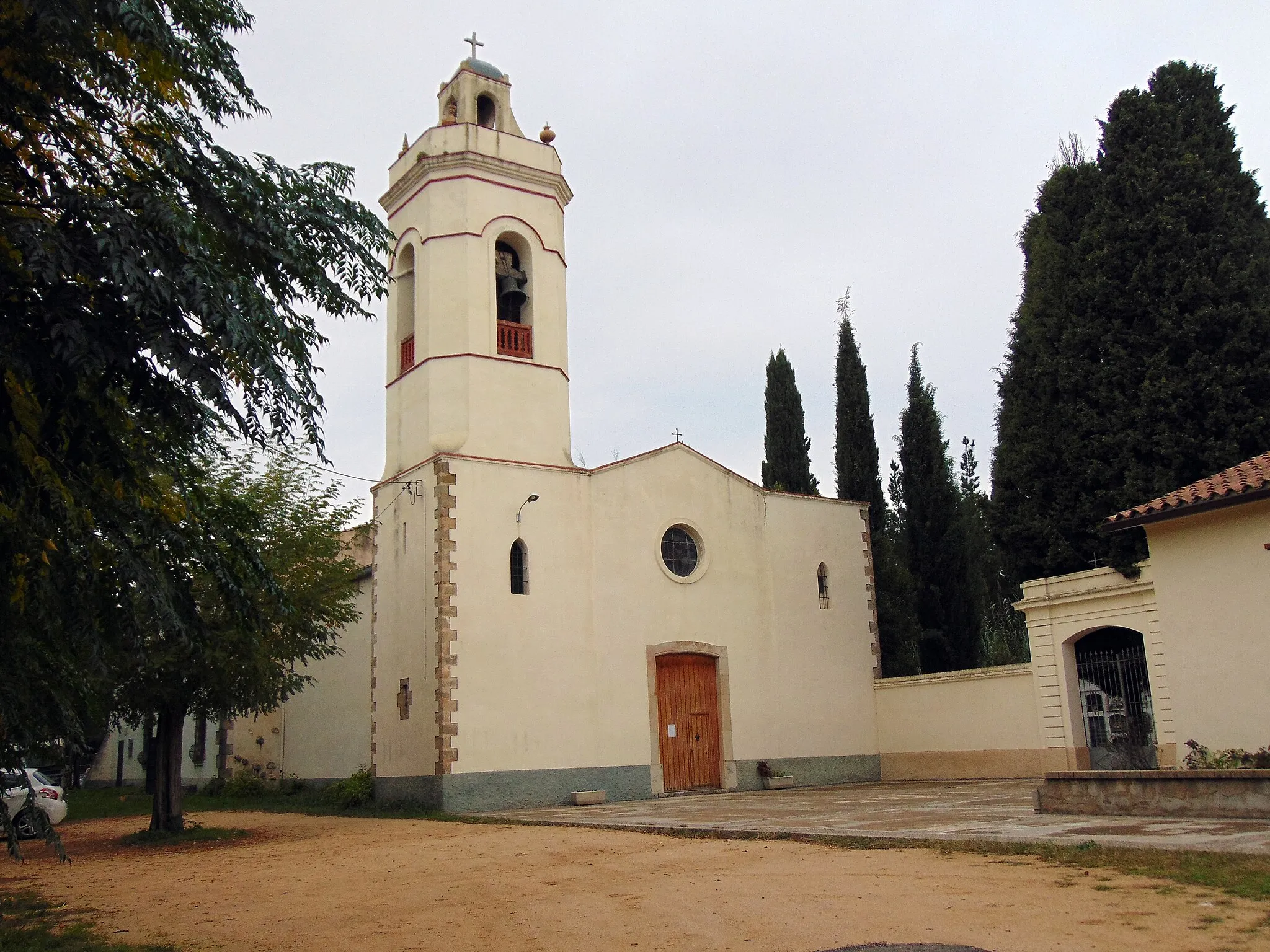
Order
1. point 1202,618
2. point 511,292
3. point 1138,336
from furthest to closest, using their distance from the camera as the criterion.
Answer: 1. point 511,292
2. point 1138,336
3. point 1202,618

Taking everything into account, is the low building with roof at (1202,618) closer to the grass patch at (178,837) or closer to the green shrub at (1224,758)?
the green shrub at (1224,758)

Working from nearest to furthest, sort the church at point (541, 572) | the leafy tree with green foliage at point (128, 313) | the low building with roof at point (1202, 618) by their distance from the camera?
the leafy tree with green foliage at point (128, 313)
the low building with roof at point (1202, 618)
the church at point (541, 572)

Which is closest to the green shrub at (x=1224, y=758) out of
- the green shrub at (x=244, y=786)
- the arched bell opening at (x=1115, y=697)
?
the arched bell opening at (x=1115, y=697)

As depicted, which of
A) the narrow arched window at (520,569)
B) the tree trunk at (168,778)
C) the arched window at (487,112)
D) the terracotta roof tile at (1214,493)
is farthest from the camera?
the arched window at (487,112)

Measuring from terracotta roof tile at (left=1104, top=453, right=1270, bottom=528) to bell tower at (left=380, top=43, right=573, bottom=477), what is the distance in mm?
10091

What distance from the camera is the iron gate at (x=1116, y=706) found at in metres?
17.7

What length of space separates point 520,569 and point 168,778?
6.49 metres

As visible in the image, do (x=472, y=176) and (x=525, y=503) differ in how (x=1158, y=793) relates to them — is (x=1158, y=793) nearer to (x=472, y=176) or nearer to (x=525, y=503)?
(x=525, y=503)

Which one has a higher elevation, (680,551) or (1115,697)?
(680,551)

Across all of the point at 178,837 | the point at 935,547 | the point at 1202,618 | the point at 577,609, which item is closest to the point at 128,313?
the point at 178,837

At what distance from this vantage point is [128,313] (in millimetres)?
5246

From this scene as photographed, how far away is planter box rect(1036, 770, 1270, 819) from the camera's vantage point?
10219mm

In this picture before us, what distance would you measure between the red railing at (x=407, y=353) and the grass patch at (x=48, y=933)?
13068 millimetres

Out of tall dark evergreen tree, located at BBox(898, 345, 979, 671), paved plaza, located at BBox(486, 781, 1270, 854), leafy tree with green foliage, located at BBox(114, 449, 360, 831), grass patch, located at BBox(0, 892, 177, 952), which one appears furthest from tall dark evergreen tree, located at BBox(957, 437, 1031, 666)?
grass patch, located at BBox(0, 892, 177, 952)
